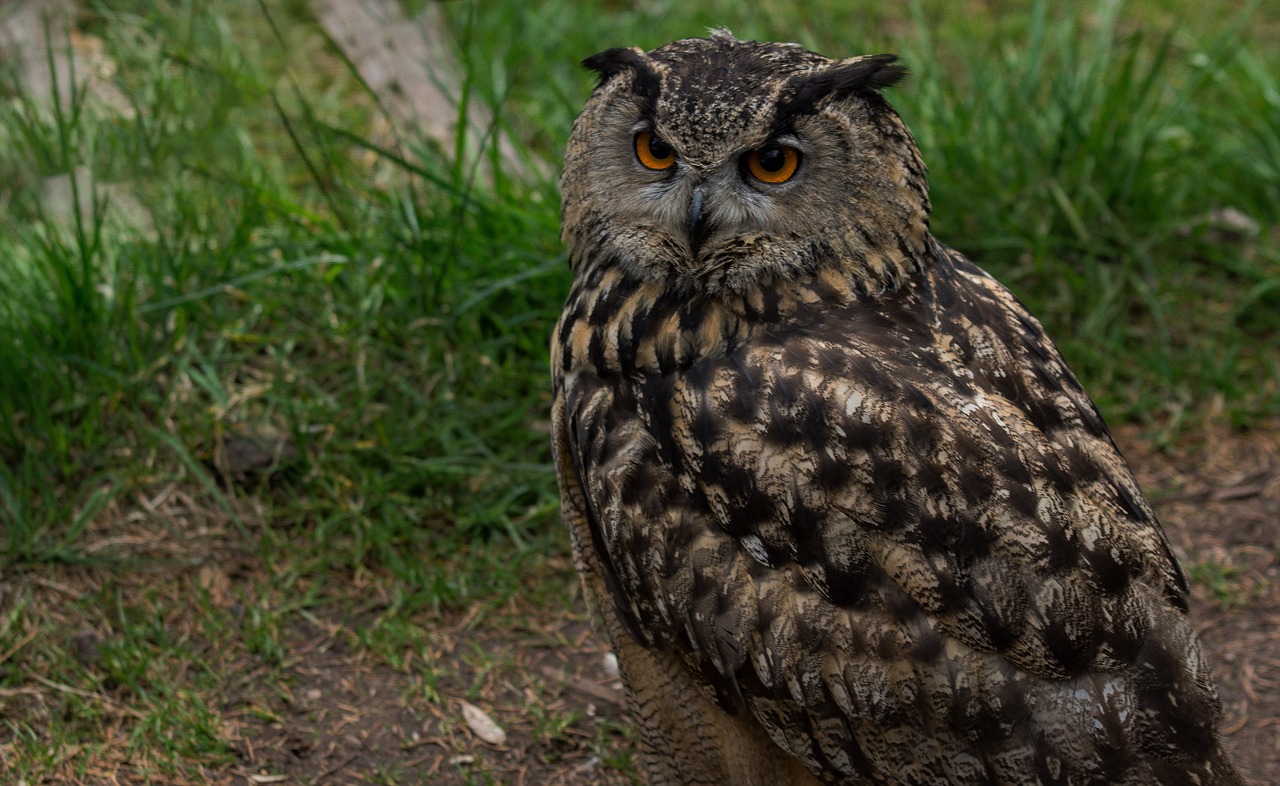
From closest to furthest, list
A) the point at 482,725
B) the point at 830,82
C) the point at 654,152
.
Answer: the point at 830,82 → the point at 654,152 → the point at 482,725

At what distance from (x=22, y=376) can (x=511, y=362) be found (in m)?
1.30

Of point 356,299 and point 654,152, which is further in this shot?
point 356,299

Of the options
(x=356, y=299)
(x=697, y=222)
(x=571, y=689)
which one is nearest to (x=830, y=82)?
(x=697, y=222)

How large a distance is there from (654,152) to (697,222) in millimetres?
183

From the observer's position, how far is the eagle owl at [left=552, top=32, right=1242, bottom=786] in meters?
2.22

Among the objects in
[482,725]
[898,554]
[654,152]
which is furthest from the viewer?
[482,725]

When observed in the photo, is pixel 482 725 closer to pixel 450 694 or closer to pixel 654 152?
pixel 450 694

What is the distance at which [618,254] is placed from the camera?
2.59 metres

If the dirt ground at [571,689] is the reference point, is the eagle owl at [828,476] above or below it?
above

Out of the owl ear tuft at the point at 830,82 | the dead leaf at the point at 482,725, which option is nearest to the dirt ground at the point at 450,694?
the dead leaf at the point at 482,725

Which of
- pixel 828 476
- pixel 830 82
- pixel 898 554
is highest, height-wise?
pixel 830 82

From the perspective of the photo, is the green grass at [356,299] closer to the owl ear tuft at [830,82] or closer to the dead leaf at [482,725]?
the dead leaf at [482,725]

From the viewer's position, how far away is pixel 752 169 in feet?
8.04

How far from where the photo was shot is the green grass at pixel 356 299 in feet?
11.3
